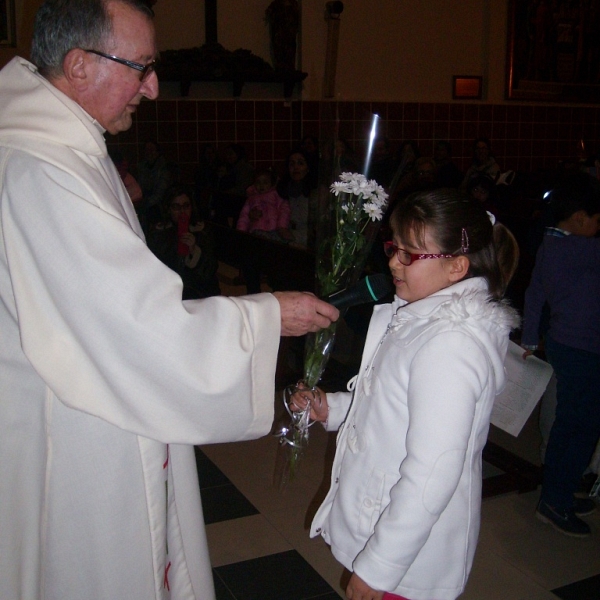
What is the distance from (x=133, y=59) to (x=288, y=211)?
15.8 ft

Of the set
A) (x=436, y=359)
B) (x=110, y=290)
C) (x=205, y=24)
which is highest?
(x=205, y=24)

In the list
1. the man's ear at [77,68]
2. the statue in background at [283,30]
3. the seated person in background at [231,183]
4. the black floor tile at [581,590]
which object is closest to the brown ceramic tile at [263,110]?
the statue in background at [283,30]

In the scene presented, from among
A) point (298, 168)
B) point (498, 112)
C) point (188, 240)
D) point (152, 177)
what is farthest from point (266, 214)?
point (498, 112)

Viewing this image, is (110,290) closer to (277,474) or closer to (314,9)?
(277,474)

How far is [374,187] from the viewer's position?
5.70 feet

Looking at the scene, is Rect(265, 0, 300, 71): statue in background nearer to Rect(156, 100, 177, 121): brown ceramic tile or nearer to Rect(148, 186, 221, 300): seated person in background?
Rect(156, 100, 177, 121): brown ceramic tile

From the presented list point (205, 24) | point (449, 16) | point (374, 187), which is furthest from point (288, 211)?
point (449, 16)

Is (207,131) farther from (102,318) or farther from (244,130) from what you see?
(102,318)

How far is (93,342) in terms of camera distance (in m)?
1.40

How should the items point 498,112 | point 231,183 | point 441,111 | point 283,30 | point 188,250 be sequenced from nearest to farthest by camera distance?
point 188,250
point 231,183
point 283,30
point 441,111
point 498,112

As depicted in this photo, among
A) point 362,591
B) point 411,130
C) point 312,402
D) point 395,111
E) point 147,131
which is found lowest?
point 362,591

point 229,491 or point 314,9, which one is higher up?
point 314,9

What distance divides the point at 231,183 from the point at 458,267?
7.39 meters

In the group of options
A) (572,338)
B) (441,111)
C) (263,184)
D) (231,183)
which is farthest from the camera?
(441,111)
